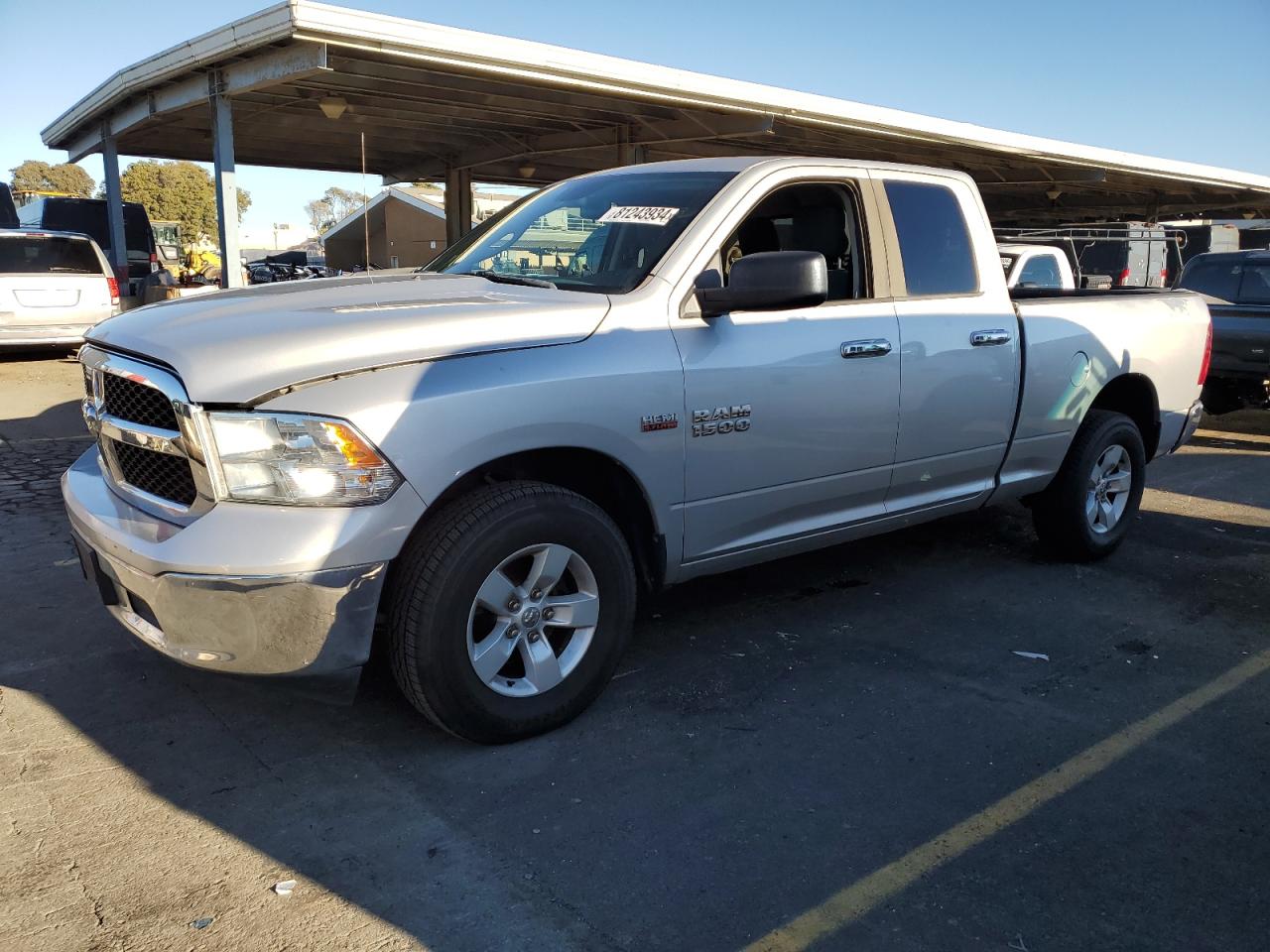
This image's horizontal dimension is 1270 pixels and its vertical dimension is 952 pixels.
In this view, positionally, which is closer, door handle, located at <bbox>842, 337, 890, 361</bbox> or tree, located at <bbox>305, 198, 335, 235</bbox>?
door handle, located at <bbox>842, 337, 890, 361</bbox>

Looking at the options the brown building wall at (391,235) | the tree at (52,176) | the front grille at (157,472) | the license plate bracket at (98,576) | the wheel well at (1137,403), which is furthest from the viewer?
the tree at (52,176)

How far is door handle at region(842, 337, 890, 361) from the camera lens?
A: 4184 mm

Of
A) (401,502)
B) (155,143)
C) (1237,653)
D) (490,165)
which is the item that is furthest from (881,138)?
(401,502)

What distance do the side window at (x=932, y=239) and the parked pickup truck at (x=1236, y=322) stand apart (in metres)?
5.90

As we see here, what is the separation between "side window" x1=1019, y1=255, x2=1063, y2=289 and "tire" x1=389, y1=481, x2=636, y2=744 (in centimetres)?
737

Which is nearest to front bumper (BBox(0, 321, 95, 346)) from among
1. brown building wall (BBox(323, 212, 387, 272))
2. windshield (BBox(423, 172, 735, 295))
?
windshield (BBox(423, 172, 735, 295))

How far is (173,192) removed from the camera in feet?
243

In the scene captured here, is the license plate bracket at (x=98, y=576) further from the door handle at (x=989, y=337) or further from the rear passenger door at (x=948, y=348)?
the door handle at (x=989, y=337)

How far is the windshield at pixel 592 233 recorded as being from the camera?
3967mm

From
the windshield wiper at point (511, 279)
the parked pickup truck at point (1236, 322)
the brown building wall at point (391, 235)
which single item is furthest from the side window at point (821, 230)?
the brown building wall at point (391, 235)

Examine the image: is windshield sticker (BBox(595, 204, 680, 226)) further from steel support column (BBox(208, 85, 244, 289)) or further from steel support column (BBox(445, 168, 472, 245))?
steel support column (BBox(445, 168, 472, 245))

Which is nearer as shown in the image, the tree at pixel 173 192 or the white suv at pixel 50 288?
the white suv at pixel 50 288

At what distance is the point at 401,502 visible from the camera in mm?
3053

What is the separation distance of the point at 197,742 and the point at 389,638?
0.83m
